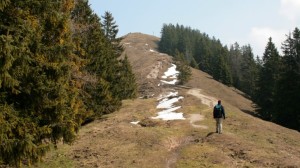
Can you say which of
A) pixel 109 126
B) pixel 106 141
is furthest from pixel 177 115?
pixel 106 141

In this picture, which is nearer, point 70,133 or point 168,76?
point 70,133

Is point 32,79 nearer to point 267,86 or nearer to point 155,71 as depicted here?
point 267,86

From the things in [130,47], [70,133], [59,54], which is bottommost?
[70,133]

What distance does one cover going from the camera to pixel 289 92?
54.0 m

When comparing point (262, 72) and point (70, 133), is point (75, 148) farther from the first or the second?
point (262, 72)

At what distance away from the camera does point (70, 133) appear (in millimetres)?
17516

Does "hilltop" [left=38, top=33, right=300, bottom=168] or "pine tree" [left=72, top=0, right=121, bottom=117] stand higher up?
"pine tree" [left=72, top=0, right=121, bottom=117]

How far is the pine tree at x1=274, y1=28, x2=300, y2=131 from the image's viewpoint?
52000mm

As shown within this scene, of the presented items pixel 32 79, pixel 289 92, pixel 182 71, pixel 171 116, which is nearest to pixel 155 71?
pixel 182 71

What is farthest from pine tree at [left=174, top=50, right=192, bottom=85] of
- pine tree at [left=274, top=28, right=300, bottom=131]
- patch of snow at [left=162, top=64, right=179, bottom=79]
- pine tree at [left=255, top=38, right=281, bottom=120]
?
pine tree at [left=274, top=28, right=300, bottom=131]

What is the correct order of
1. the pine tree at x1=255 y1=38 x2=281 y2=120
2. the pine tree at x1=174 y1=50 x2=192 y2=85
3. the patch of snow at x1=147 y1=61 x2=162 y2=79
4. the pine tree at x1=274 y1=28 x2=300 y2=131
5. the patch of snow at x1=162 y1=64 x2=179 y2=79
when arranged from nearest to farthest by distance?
1. the pine tree at x1=274 y1=28 x2=300 y2=131
2. the pine tree at x1=255 y1=38 x2=281 y2=120
3. the pine tree at x1=174 y1=50 x2=192 y2=85
4. the patch of snow at x1=147 y1=61 x2=162 y2=79
5. the patch of snow at x1=162 y1=64 x2=179 y2=79

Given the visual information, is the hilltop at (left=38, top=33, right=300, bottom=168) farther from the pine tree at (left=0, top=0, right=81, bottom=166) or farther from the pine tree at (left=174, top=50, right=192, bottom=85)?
the pine tree at (left=174, top=50, right=192, bottom=85)

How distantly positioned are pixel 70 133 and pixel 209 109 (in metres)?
27.3

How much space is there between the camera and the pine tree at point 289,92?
52.0 m
